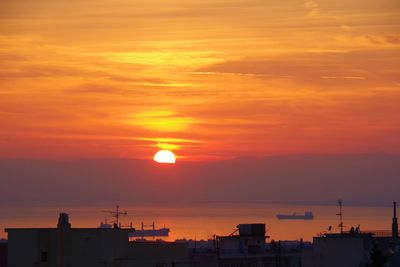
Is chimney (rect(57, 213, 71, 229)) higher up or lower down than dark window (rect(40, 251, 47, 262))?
higher up

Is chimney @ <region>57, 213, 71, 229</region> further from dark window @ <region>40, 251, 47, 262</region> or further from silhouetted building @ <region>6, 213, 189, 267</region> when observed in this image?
dark window @ <region>40, 251, 47, 262</region>

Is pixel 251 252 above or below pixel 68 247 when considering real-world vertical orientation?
above

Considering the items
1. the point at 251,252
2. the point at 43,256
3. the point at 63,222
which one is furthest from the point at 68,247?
the point at 251,252

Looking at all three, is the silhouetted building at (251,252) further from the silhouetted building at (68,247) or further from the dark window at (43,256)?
the dark window at (43,256)

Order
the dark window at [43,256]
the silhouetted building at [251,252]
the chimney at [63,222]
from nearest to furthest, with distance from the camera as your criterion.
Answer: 1. the dark window at [43,256]
2. the chimney at [63,222]
3. the silhouetted building at [251,252]

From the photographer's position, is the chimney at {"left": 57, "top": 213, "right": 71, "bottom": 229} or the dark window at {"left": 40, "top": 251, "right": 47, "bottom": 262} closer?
the dark window at {"left": 40, "top": 251, "right": 47, "bottom": 262}

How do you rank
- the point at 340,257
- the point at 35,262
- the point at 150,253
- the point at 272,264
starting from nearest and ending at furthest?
1. the point at 35,262
2. the point at 150,253
3. the point at 340,257
4. the point at 272,264

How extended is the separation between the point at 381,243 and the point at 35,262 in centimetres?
1504

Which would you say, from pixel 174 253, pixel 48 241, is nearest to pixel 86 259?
pixel 48 241

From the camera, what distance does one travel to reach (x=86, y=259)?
4166 centimetres

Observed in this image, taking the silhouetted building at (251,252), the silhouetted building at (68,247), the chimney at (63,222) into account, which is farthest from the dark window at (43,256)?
the silhouetted building at (251,252)

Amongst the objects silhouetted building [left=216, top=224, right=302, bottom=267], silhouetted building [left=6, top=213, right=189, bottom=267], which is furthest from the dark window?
silhouetted building [left=216, top=224, right=302, bottom=267]

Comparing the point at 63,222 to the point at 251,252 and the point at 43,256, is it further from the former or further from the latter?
the point at 251,252

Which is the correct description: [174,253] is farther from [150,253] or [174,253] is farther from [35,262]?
[35,262]
